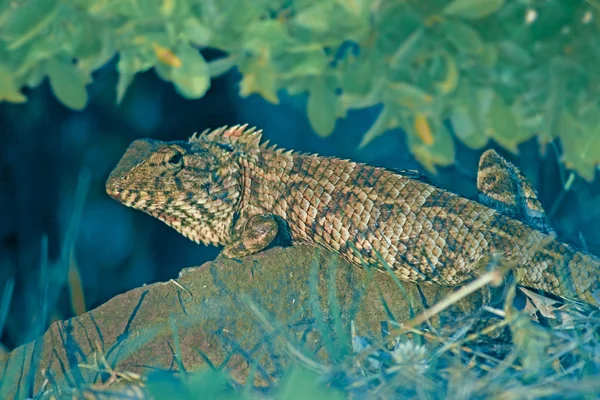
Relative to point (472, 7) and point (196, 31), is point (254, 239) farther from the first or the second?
point (472, 7)

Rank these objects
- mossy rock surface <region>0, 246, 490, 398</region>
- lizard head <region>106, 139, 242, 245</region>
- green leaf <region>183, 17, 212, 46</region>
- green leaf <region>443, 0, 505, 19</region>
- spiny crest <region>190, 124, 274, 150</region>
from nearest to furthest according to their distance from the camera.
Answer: green leaf <region>443, 0, 505, 19</region> < green leaf <region>183, 17, 212, 46</region> < mossy rock surface <region>0, 246, 490, 398</region> < lizard head <region>106, 139, 242, 245</region> < spiny crest <region>190, 124, 274, 150</region>

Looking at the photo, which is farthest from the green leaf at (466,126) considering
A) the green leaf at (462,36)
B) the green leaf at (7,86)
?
the green leaf at (7,86)

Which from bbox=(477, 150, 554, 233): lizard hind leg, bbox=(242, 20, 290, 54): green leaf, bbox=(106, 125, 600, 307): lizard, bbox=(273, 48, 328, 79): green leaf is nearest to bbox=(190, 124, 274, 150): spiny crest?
bbox=(106, 125, 600, 307): lizard

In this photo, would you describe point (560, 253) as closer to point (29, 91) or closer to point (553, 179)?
point (553, 179)

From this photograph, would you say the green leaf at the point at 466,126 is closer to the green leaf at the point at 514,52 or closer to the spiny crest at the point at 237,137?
the green leaf at the point at 514,52

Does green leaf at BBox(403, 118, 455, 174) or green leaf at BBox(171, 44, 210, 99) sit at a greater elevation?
green leaf at BBox(171, 44, 210, 99)

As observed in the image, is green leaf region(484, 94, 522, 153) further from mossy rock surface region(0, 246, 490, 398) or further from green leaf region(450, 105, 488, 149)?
mossy rock surface region(0, 246, 490, 398)

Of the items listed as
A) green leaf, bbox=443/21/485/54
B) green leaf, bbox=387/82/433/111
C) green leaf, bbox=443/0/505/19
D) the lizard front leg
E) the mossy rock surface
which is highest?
green leaf, bbox=443/0/505/19
